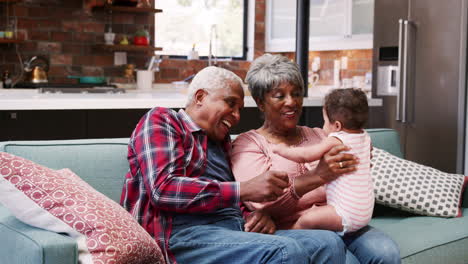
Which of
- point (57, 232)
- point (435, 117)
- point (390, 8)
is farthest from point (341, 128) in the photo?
point (390, 8)

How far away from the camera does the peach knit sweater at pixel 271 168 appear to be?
84.0 inches

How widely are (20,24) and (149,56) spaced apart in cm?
133

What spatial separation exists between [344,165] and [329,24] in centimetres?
440

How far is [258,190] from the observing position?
6.07 ft

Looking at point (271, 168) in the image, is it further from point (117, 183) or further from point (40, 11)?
point (40, 11)

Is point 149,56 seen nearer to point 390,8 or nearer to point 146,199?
point 390,8

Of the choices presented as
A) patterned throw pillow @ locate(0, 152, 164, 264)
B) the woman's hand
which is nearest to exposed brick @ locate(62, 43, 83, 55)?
the woman's hand

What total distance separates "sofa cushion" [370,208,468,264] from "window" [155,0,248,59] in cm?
436

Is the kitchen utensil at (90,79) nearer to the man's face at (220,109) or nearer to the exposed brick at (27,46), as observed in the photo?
the exposed brick at (27,46)

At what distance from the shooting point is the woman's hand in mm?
2031

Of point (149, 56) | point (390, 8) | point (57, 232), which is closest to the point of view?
point (57, 232)

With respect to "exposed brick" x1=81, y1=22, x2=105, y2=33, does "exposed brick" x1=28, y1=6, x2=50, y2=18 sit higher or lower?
higher

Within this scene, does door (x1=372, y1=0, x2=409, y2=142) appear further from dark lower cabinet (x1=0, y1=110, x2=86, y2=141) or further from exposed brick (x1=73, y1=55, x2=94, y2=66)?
exposed brick (x1=73, y1=55, x2=94, y2=66)

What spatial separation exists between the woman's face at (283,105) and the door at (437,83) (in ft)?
7.44
